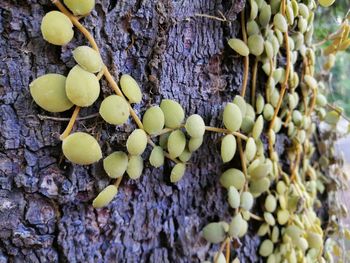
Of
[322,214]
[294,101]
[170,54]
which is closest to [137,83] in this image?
[170,54]

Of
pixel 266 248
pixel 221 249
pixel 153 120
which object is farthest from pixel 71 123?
pixel 266 248

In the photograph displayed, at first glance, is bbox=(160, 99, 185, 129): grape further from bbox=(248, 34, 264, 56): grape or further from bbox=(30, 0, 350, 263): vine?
bbox=(248, 34, 264, 56): grape

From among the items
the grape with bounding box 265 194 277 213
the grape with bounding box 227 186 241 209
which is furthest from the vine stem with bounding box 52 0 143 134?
the grape with bounding box 265 194 277 213

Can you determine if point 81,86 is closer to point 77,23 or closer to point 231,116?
point 77,23

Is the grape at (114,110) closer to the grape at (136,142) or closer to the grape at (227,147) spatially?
the grape at (136,142)

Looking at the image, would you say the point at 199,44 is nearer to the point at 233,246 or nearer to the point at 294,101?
the point at 294,101

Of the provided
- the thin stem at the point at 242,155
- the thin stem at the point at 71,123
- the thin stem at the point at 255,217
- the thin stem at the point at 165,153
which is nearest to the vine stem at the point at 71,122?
the thin stem at the point at 71,123
